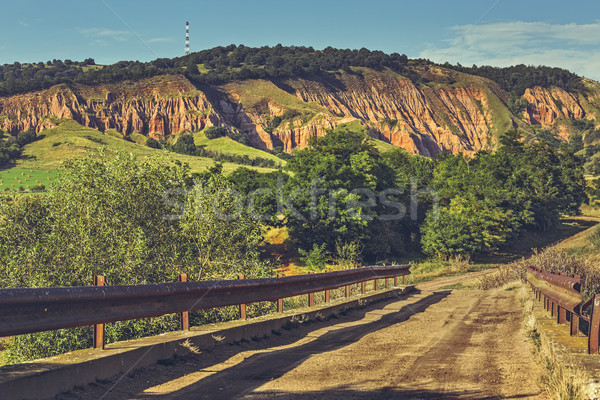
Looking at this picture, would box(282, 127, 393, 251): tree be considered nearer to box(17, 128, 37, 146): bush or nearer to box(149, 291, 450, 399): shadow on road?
box(149, 291, 450, 399): shadow on road

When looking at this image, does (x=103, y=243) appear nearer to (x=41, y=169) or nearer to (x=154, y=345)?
(x=154, y=345)

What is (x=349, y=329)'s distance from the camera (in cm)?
1220

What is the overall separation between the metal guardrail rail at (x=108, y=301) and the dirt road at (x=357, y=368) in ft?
2.34

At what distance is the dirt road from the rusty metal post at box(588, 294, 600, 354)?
27.8 inches

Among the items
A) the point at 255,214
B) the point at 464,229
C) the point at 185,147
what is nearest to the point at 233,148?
the point at 185,147

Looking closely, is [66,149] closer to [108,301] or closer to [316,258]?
[316,258]

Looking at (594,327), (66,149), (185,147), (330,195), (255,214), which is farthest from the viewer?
(185,147)

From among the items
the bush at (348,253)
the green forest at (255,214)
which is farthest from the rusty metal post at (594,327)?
the bush at (348,253)

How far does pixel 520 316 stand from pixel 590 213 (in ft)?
353

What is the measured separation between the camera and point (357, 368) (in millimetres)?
7746

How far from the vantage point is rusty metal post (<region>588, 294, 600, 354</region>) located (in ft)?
20.3

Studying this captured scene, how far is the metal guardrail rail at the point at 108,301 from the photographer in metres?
5.90

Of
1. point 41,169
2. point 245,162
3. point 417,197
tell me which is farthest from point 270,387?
point 245,162

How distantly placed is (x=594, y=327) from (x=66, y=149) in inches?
5991
